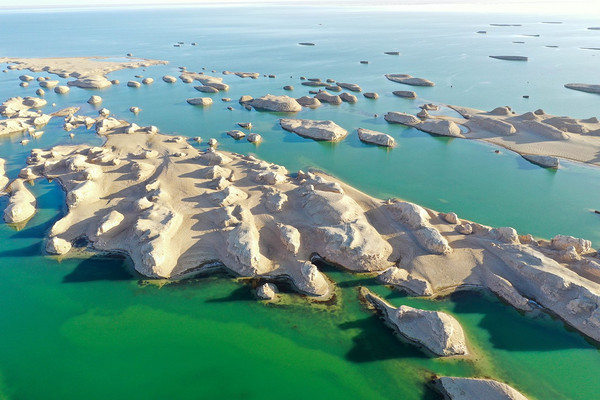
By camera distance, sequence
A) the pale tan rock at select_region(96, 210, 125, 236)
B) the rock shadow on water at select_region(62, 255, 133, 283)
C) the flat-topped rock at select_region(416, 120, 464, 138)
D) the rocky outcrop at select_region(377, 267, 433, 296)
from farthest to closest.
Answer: the flat-topped rock at select_region(416, 120, 464, 138) → the pale tan rock at select_region(96, 210, 125, 236) → the rock shadow on water at select_region(62, 255, 133, 283) → the rocky outcrop at select_region(377, 267, 433, 296)

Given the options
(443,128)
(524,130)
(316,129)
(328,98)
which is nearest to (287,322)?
(316,129)

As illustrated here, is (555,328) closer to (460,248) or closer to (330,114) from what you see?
(460,248)

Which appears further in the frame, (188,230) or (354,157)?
(354,157)

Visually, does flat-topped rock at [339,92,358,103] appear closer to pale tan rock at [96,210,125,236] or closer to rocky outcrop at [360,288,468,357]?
pale tan rock at [96,210,125,236]

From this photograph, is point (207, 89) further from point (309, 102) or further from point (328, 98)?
point (328, 98)

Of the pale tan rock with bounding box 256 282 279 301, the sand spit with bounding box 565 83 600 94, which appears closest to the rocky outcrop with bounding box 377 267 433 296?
the pale tan rock with bounding box 256 282 279 301

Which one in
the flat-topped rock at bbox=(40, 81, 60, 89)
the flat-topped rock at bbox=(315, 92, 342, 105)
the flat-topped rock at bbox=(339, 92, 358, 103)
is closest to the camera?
the flat-topped rock at bbox=(315, 92, 342, 105)

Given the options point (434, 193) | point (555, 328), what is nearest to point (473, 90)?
point (434, 193)
